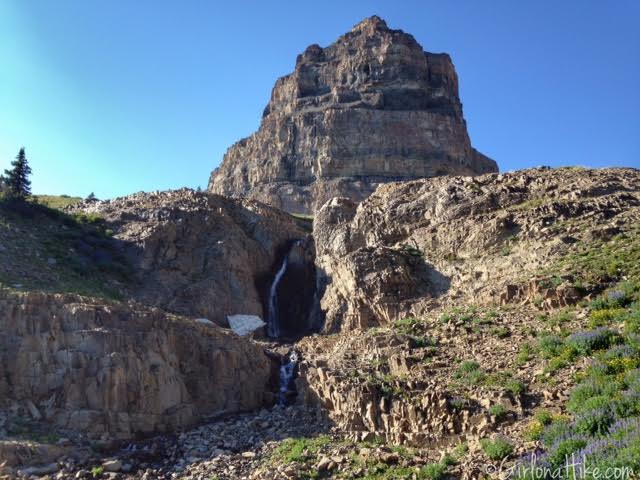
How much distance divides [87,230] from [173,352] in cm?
1668

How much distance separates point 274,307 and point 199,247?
5.45m

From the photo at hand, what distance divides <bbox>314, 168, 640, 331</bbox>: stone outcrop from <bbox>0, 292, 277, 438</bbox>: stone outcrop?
270 inches

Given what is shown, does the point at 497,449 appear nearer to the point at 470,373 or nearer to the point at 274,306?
the point at 470,373

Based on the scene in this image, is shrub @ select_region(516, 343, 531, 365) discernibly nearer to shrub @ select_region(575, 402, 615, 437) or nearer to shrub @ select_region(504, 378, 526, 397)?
shrub @ select_region(504, 378, 526, 397)

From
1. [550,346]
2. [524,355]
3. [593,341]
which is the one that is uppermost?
[593,341]

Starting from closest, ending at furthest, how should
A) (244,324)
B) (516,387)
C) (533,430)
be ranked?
1. (533,430)
2. (516,387)
3. (244,324)

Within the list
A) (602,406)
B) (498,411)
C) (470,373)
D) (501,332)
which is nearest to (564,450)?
(602,406)

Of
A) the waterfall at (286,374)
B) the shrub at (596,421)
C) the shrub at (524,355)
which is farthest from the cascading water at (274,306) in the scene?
the shrub at (596,421)

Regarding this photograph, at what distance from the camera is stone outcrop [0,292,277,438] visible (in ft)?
64.6

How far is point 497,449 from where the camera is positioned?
1336 centimetres

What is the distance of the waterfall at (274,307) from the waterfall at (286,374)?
840 cm

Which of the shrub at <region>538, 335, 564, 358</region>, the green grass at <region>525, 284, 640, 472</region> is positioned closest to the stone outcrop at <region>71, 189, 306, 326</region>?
the shrub at <region>538, 335, 564, 358</region>

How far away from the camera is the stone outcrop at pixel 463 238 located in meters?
24.6

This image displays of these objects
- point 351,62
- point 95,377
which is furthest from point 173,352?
point 351,62
